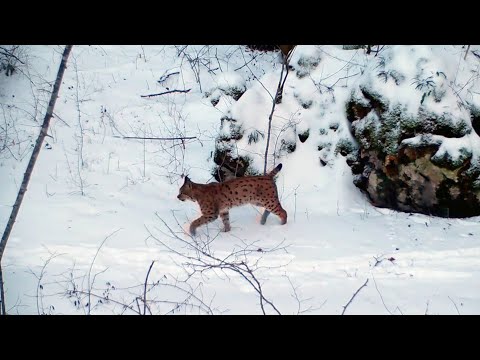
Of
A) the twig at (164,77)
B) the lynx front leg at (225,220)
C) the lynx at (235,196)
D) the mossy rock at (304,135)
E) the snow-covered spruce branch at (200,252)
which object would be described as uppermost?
the twig at (164,77)

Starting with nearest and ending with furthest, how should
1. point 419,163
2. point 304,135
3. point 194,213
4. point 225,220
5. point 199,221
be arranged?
1. point 199,221
2. point 225,220
3. point 419,163
4. point 194,213
5. point 304,135

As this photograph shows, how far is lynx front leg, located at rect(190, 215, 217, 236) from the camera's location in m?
7.13

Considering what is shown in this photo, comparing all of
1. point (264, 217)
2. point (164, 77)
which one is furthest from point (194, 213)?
point (164, 77)

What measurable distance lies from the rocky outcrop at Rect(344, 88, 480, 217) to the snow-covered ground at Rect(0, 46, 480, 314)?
35cm

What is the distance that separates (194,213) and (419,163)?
4.09m

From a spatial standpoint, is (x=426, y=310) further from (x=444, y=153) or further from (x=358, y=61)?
(x=358, y=61)

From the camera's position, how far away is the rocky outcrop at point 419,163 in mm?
7512

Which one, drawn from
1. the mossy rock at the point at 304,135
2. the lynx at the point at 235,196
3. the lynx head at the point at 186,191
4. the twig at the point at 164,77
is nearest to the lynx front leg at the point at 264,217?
the lynx at the point at 235,196

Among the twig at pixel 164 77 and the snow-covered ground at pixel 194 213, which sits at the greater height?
the twig at pixel 164 77

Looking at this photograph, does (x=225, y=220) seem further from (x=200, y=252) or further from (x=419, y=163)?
(x=419, y=163)

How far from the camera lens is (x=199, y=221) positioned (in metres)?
7.18

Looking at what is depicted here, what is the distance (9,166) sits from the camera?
8.95 meters

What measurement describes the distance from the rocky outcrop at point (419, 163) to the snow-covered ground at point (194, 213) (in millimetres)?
346

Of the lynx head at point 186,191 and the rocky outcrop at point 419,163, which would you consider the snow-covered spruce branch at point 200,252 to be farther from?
the rocky outcrop at point 419,163
